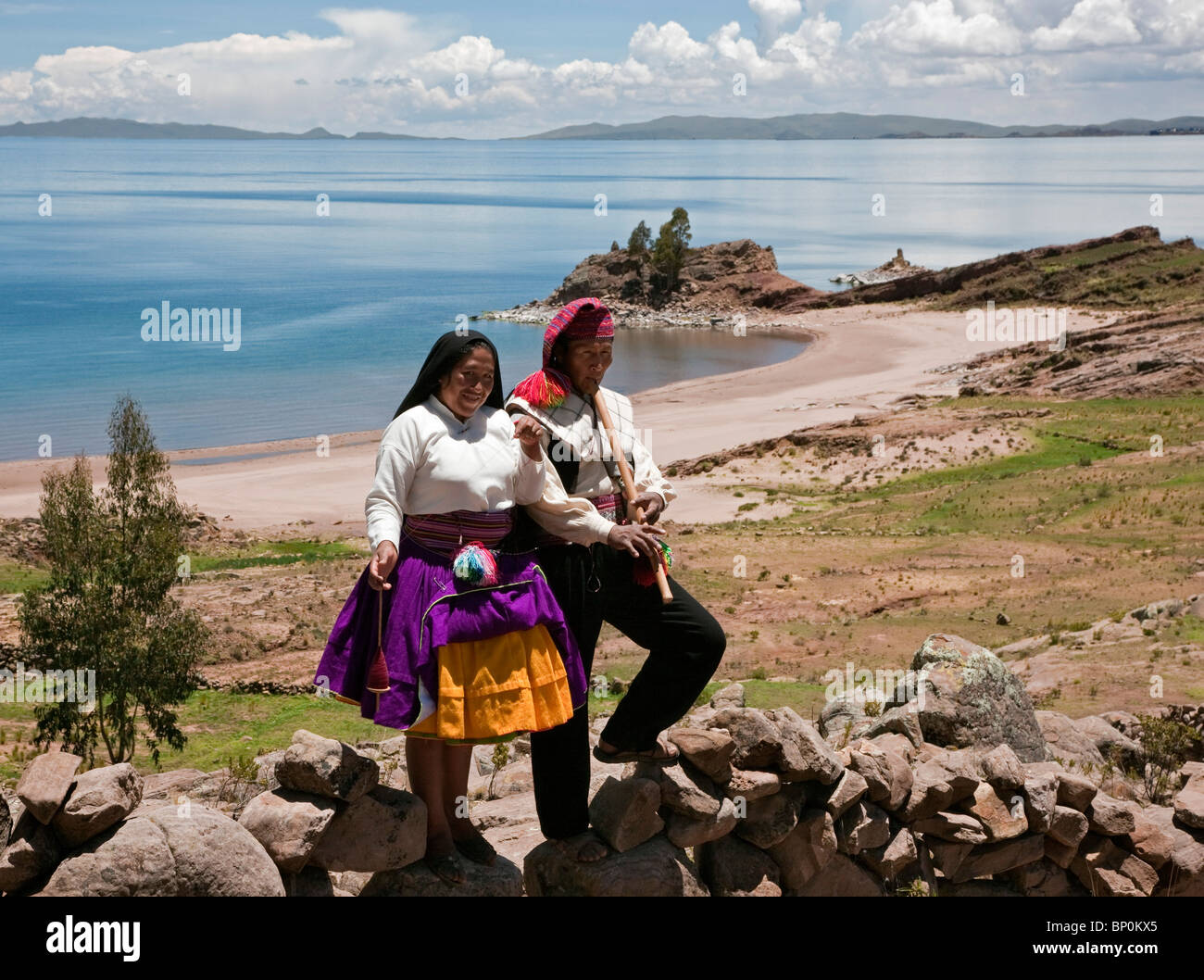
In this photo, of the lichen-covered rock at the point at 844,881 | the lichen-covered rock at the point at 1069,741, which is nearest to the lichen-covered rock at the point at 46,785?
the lichen-covered rock at the point at 844,881

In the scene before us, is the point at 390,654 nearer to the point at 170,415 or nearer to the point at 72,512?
the point at 72,512

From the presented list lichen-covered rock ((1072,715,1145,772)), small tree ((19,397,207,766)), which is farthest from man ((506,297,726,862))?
small tree ((19,397,207,766))

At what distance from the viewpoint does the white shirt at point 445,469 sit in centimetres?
511

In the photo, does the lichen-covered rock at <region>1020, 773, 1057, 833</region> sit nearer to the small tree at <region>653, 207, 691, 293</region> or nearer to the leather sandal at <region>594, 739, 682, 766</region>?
the leather sandal at <region>594, 739, 682, 766</region>

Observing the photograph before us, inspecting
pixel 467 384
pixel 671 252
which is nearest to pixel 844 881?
pixel 467 384

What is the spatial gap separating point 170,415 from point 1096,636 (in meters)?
46.5

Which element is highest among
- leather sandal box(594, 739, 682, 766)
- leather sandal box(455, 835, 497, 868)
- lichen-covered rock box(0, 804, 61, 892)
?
lichen-covered rock box(0, 804, 61, 892)

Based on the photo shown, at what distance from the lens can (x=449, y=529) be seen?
5238 mm

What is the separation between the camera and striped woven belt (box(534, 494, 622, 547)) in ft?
18.2

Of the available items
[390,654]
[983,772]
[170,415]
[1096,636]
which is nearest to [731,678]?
[1096,636]

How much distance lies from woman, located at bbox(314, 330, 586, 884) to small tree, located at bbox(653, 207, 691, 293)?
93.9 m

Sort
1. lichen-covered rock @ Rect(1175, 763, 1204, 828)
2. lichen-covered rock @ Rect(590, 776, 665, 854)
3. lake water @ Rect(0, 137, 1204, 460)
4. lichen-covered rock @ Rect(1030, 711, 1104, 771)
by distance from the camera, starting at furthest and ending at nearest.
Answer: lake water @ Rect(0, 137, 1204, 460)
lichen-covered rock @ Rect(1030, 711, 1104, 771)
lichen-covered rock @ Rect(1175, 763, 1204, 828)
lichen-covered rock @ Rect(590, 776, 665, 854)
